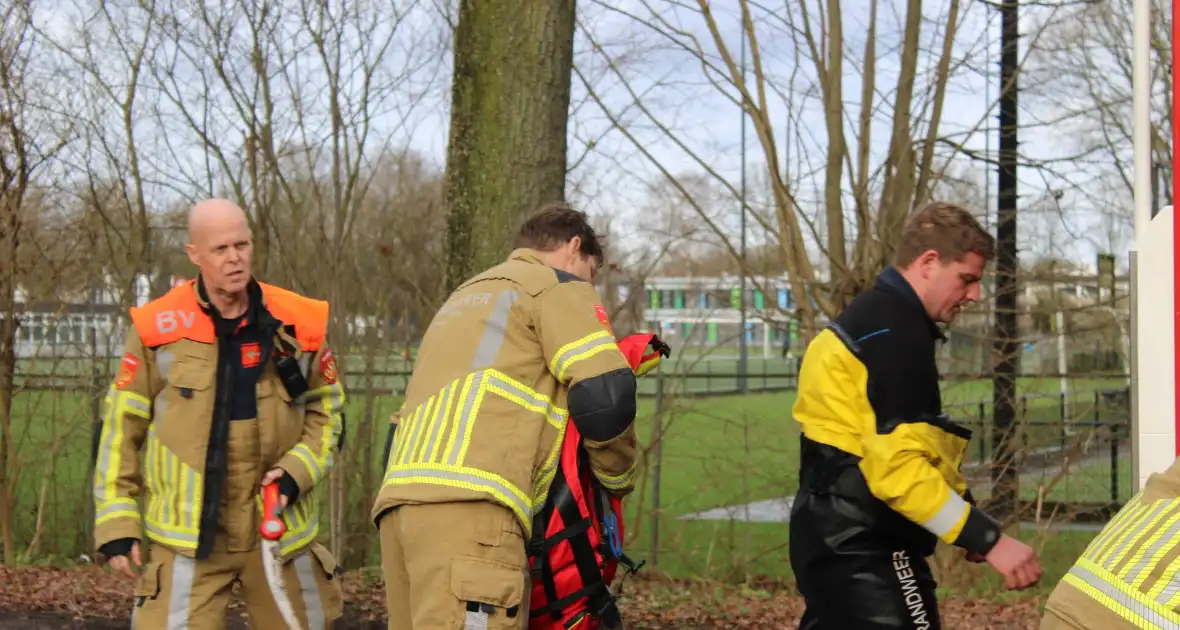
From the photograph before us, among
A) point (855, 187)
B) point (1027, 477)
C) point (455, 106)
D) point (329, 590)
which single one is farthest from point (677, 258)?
point (329, 590)

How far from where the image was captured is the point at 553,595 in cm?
342

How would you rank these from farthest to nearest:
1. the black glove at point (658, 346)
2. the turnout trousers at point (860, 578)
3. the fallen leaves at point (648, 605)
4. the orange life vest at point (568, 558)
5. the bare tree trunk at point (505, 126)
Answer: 1. the fallen leaves at point (648, 605)
2. the bare tree trunk at point (505, 126)
3. the black glove at point (658, 346)
4. the turnout trousers at point (860, 578)
5. the orange life vest at point (568, 558)

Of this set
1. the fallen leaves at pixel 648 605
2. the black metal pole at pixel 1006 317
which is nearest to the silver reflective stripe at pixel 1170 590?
the fallen leaves at pixel 648 605

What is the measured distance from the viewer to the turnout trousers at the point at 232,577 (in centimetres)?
411

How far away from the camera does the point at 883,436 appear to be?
345 cm

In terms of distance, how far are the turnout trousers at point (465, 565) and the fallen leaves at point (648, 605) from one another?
407 cm

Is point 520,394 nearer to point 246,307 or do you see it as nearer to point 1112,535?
point 246,307

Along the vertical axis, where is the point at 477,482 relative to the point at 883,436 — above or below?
below

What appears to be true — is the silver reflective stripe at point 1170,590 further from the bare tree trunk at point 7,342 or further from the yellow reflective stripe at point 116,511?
the bare tree trunk at point 7,342

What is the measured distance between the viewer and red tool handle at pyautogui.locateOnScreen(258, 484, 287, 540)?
4.11m

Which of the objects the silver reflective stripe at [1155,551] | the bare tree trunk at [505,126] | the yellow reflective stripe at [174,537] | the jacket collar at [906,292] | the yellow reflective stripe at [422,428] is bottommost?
the yellow reflective stripe at [174,537]

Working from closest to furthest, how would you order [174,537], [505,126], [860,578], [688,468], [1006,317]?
[860,578] → [174,537] → [505,126] → [1006,317] → [688,468]

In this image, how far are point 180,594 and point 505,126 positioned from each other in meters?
2.73

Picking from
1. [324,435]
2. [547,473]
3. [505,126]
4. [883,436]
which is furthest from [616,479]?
[505,126]
